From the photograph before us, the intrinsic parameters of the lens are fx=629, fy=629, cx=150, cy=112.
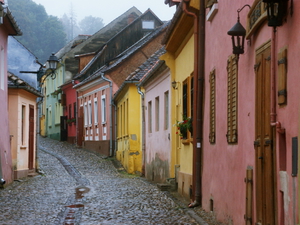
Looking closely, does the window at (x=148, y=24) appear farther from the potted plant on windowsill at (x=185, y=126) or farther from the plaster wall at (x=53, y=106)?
the potted plant on windowsill at (x=185, y=126)

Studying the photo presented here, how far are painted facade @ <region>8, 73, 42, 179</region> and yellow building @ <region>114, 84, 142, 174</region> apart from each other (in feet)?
14.7

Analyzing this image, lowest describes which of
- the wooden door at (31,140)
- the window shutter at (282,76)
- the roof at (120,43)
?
the wooden door at (31,140)

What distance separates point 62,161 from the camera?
31.4 metres

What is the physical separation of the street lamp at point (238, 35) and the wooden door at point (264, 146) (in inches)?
28.5

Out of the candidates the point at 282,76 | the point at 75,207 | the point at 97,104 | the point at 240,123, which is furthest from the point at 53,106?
the point at 282,76

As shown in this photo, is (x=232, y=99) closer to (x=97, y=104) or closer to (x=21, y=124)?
(x=21, y=124)

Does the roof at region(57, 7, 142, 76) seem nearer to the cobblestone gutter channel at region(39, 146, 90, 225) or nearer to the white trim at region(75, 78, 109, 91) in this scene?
the white trim at region(75, 78, 109, 91)

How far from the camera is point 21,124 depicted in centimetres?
2342

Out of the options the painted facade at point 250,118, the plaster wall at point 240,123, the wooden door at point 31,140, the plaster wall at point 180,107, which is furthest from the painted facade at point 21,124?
the plaster wall at point 240,123

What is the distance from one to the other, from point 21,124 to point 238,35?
52.9 ft

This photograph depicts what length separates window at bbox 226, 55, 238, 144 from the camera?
30.8 ft

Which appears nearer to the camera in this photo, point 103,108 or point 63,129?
point 103,108

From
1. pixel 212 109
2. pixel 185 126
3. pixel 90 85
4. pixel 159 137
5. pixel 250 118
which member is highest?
pixel 90 85

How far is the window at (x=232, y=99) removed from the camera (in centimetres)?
938
